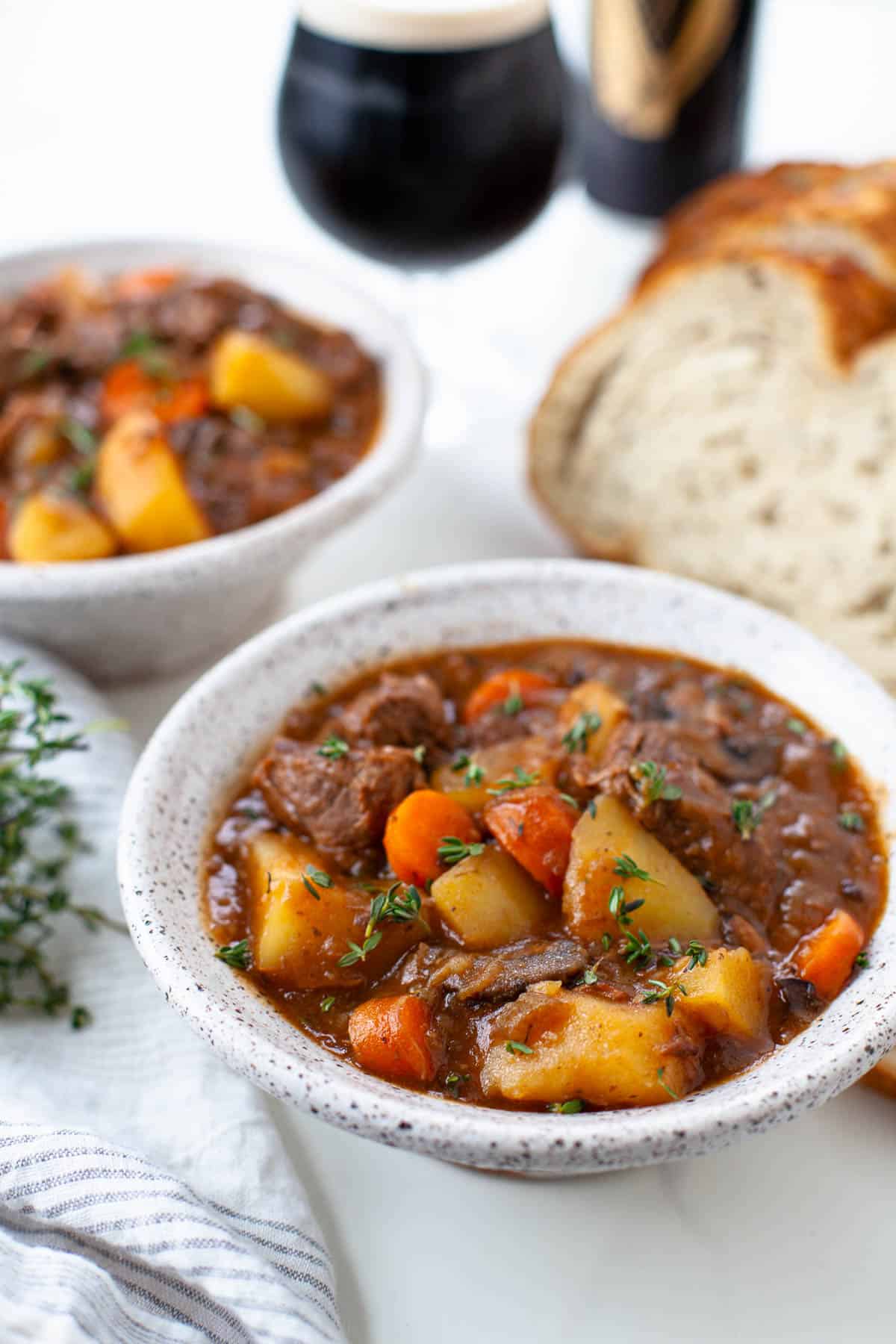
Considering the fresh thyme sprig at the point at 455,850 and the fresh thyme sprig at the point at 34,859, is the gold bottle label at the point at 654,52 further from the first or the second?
the fresh thyme sprig at the point at 455,850

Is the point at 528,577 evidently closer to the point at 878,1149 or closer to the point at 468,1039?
the point at 468,1039

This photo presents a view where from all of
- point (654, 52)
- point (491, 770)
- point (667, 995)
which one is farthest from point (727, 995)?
point (654, 52)

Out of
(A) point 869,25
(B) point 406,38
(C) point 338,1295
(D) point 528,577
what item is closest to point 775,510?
(D) point 528,577

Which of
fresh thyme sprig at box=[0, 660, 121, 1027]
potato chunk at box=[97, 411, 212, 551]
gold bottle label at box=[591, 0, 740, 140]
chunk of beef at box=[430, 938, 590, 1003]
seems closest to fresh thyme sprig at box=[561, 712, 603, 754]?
→ chunk of beef at box=[430, 938, 590, 1003]

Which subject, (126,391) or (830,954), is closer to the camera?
(830,954)

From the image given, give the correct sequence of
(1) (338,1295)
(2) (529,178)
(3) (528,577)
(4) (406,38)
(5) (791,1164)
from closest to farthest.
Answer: (1) (338,1295) → (5) (791,1164) → (3) (528,577) → (4) (406,38) → (2) (529,178)

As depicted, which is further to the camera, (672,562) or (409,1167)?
(672,562)

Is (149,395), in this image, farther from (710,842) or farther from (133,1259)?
(133,1259)
